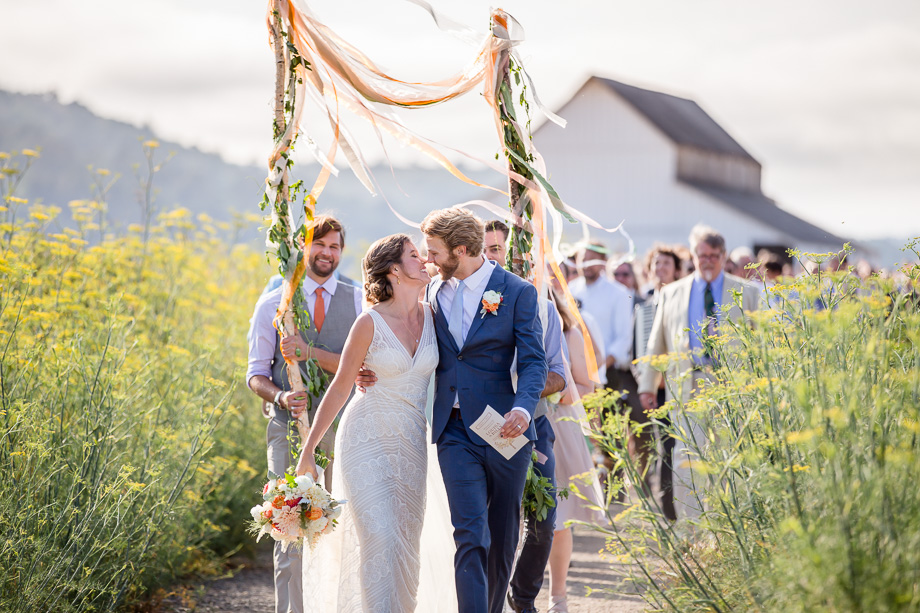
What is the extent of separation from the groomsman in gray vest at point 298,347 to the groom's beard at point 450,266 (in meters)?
0.83

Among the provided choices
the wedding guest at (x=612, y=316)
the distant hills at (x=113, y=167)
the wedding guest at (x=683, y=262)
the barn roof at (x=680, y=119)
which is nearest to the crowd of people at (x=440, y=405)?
the wedding guest at (x=612, y=316)

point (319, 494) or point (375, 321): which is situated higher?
point (375, 321)

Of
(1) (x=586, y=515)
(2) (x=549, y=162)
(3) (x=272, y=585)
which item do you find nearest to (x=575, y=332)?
(1) (x=586, y=515)

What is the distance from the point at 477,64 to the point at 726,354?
217 cm

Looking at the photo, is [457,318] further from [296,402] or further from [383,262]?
[296,402]

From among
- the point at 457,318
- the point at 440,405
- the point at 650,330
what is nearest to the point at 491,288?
the point at 457,318

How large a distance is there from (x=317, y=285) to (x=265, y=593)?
2.26 metres

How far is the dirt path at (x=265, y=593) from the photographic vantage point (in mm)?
5648

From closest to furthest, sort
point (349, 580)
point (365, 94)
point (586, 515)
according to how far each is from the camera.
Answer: point (349, 580)
point (365, 94)
point (586, 515)

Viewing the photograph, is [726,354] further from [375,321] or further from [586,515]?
[586,515]

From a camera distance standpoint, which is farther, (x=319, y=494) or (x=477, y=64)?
(x=477, y=64)

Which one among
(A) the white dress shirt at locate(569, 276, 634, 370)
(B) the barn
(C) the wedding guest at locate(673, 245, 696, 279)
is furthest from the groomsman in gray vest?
(B) the barn

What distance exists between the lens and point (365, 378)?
4.42 m

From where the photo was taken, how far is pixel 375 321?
4383 mm
